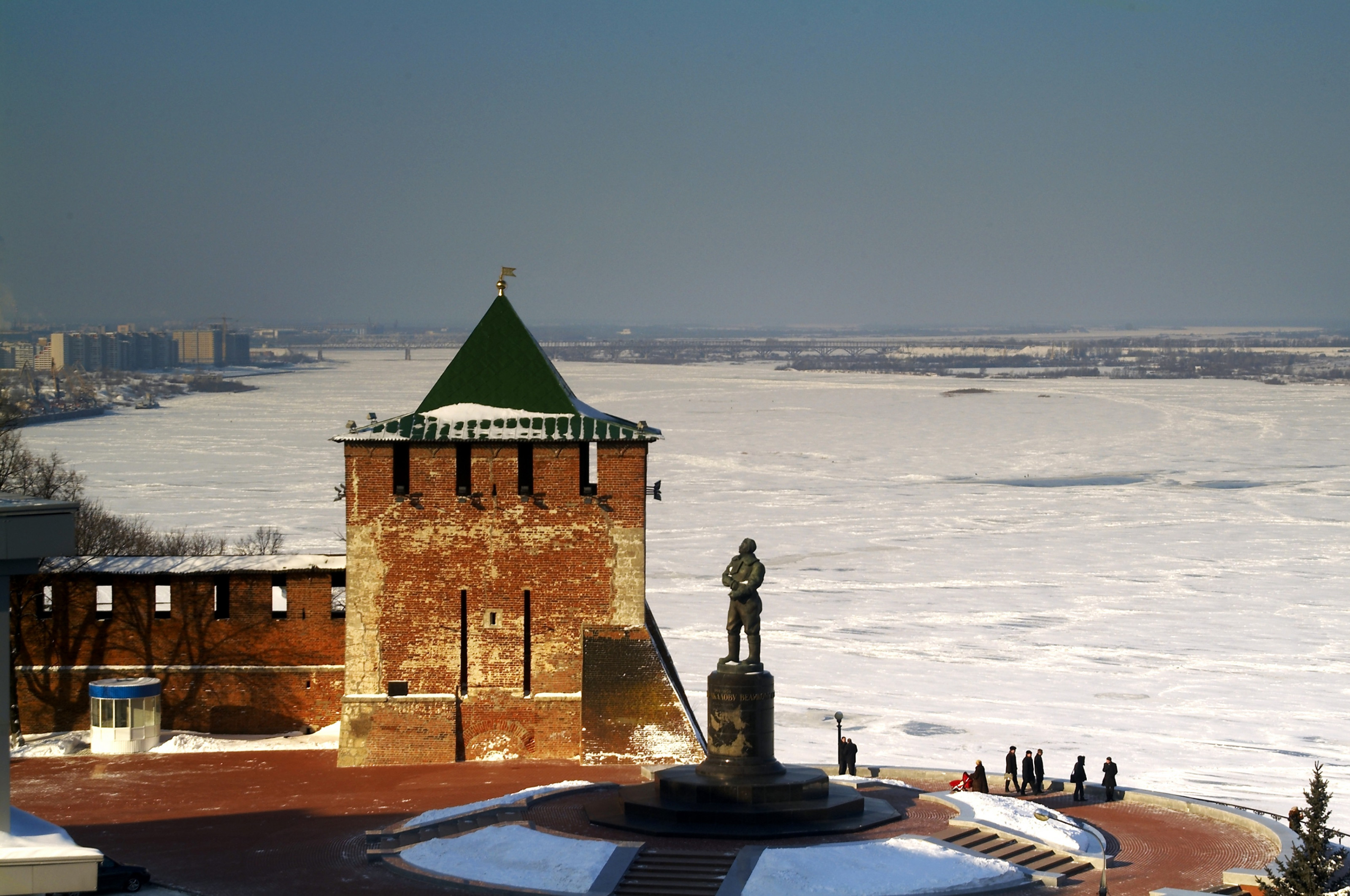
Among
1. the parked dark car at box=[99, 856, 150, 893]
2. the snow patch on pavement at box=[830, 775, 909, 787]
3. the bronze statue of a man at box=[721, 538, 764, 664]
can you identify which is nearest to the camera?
the parked dark car at box=[99, 856, 150, 893]

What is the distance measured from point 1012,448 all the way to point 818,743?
66142 mm

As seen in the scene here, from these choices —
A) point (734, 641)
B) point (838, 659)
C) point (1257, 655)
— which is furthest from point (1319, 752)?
point (734, 641)

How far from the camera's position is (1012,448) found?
312 ft

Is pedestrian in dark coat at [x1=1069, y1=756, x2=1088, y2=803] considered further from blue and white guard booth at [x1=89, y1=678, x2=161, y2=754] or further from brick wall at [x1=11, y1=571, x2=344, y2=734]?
blue and white guard booth at [x1=89, y1=678, x2=161, y2=754]

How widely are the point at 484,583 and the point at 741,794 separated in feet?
21.1

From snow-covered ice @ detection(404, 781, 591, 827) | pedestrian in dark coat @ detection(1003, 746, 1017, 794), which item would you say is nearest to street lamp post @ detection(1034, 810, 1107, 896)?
pedestrian in dark coat @ detection(1003, 746, 1017, 794)

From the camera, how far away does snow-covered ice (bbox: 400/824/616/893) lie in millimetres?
18984

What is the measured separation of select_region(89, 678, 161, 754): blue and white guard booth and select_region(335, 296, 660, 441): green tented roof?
15.4 ft

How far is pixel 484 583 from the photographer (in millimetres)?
25781

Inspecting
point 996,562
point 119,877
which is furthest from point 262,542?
point 119,877

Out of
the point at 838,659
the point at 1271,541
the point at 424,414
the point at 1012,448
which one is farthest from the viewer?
the point at 1012,448

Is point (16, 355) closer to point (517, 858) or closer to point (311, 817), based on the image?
point (311, 817)

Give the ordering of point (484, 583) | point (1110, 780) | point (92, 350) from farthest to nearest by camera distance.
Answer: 1. point (92, 350)
2. point (484, 583)
3. point (1110, 780)

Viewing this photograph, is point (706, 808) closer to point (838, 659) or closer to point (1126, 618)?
point (838, 659)
